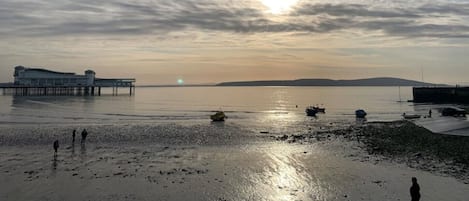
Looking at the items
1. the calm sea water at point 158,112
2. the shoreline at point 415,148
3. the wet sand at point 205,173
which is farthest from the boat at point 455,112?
the wet sand at point 205,173

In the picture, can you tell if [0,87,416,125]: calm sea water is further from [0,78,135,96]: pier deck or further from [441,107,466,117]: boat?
[0,78,135,96]: pier deck

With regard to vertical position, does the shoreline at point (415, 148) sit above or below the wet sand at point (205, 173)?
above

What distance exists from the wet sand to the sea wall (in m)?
70.6

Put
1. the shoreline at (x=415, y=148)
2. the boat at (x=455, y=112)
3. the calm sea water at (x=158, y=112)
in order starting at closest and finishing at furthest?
the shoreline at (x=415, y=148)
the boat at (x=455, y=112)
the calm sea water at (x=158, y=112)

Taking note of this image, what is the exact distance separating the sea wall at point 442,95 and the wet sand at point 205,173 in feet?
232

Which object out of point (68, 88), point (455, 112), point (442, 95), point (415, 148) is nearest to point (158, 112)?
point (455, 112)

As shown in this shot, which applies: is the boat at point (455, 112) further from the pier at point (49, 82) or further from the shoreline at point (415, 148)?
the pier at point (49, 82)

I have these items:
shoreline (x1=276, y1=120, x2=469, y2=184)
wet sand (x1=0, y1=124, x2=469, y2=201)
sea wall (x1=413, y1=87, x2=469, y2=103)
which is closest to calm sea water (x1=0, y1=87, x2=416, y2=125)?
sea wall (x1=413, y1=87, x2=469, y2=103)

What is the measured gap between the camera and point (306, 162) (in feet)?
78.6

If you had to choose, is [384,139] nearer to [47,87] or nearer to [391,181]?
[391,181]

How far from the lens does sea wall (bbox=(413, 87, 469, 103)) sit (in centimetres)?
8788

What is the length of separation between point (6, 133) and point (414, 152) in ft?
114

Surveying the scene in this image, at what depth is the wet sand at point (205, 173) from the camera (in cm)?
1694

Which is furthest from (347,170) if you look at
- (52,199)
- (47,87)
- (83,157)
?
(47,87)
